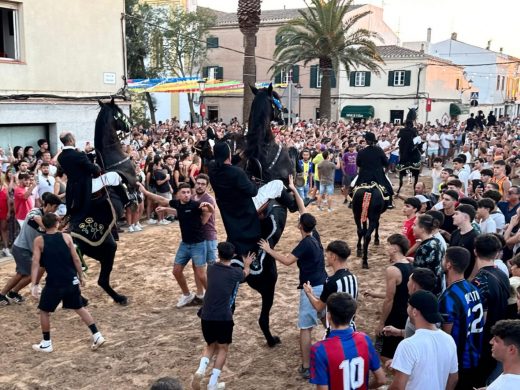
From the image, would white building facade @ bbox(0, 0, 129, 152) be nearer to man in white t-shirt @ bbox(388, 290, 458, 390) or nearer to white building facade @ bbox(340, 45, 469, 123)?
man in white t-shirt @ bbox(388, 290, 458, 390)

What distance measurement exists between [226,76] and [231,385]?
45.9 metres

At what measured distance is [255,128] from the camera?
5809 mm

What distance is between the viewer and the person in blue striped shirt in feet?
12.7

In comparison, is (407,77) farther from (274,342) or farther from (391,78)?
(274,342)

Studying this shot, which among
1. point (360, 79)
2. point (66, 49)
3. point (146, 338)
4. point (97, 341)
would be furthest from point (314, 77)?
point (97, 341)

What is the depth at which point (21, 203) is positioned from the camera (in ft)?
28.6

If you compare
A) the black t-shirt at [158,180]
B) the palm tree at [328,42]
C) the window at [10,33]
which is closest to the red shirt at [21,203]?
the black t-shirt at [158,180]

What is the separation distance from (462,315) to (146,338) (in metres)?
3.94

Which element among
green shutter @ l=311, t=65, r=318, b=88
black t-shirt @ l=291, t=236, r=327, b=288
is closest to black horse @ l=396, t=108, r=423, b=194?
black t-shirt @ l=291, t=236, r=327, b=288

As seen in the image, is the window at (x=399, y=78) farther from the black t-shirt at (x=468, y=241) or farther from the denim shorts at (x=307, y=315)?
the denim shorts at (x=307, y=315)

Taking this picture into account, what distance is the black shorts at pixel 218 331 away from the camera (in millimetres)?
4844

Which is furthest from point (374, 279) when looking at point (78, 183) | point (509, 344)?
point (509, 344)

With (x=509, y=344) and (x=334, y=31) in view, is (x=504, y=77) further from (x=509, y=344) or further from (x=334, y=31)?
(x=509, y=344)

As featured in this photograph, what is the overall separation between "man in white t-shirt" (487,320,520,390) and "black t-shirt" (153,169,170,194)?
9.29m
